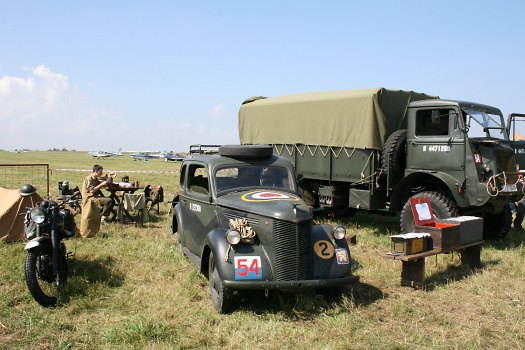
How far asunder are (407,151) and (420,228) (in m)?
2.63

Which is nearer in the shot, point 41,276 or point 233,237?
point 233,237

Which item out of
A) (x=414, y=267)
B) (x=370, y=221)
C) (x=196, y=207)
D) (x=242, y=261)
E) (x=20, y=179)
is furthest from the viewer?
(x=20, y=179)

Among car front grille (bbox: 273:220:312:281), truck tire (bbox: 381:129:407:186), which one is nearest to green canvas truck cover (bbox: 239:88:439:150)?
truck tire (bbox: 381:129:407:186)

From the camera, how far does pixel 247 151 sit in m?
5.89

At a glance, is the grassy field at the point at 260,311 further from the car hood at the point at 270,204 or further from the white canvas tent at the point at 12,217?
the car hood at the point at 270,204

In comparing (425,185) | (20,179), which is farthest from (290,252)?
(20,179)

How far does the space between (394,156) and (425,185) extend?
0.82 m

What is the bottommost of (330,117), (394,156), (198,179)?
(198,179)

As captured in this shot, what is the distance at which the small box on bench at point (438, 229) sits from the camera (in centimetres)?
600

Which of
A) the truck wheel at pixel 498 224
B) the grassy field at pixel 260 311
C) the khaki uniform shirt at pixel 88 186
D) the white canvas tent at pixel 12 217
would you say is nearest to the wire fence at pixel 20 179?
the khaki uniform shirt at pixel 88 186

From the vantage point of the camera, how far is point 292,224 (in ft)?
15.7

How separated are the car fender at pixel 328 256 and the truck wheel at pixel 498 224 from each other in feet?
15.7

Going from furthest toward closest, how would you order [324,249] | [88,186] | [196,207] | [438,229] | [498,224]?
[88,186]
[498,224]
[196,207]
[438,229]
[324,249]

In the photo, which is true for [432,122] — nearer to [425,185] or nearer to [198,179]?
[425,185]
